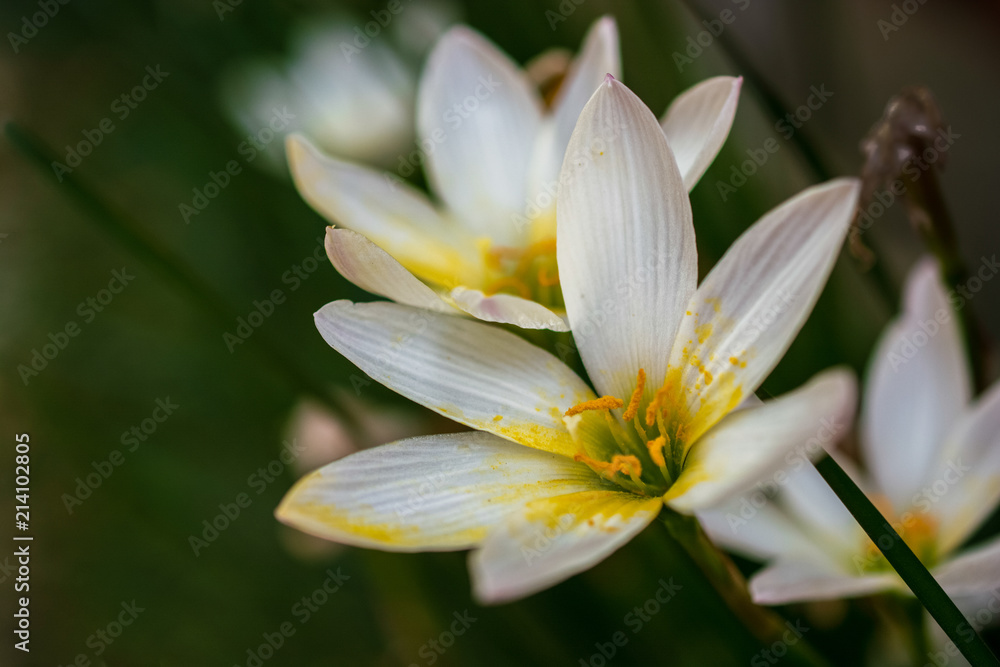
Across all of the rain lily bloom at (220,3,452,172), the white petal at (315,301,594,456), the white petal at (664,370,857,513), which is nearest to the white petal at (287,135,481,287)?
the white petal at (315,301,594,456)

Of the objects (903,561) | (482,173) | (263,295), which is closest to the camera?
(903,561)

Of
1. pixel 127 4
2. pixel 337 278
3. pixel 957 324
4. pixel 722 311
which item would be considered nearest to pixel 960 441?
Answer: pixel 957 324

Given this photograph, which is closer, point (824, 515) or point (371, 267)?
point (371, 267)

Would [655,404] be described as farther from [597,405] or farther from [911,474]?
[911,474]

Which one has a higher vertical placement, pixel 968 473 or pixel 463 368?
pixel 463 368

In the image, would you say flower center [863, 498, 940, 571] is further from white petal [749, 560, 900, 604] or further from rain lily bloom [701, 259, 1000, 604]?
white petal [749, 560, 900, 604]

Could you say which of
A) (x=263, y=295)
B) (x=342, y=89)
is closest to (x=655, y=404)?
(x=263, y=295)

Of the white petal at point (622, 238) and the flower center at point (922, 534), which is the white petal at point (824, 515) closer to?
the flower center at point (922, 534)
